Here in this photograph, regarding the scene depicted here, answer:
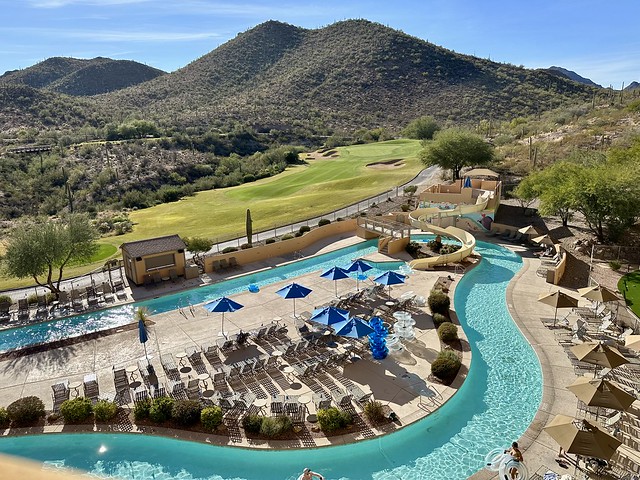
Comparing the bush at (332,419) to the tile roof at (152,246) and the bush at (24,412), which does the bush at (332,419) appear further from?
the tile roof at (152,246)

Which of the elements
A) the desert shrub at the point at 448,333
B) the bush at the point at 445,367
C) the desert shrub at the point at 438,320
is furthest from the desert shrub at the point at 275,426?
the desert shrub at the point at 438,320

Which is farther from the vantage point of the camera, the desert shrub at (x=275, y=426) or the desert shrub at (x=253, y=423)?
the desert shrub at (x=253, y=423)

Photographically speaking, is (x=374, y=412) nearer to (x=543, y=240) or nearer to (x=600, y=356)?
(x=600, y=356)

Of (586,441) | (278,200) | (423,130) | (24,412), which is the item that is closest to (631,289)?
(586,441)

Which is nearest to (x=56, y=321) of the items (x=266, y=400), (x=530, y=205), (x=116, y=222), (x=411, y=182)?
(x=266, y=400)

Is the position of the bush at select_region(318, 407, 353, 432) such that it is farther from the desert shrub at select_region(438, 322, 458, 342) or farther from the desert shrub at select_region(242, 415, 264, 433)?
the desert shrub at select_region(438, 322, 458, 342)

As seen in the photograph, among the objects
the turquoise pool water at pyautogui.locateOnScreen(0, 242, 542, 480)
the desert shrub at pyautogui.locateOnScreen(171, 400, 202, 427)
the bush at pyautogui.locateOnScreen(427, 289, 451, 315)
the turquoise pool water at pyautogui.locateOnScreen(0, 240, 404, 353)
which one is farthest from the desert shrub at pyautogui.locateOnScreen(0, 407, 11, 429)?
the bush at pyautogui.locateOnScreen(427, 289, 451, 315)
